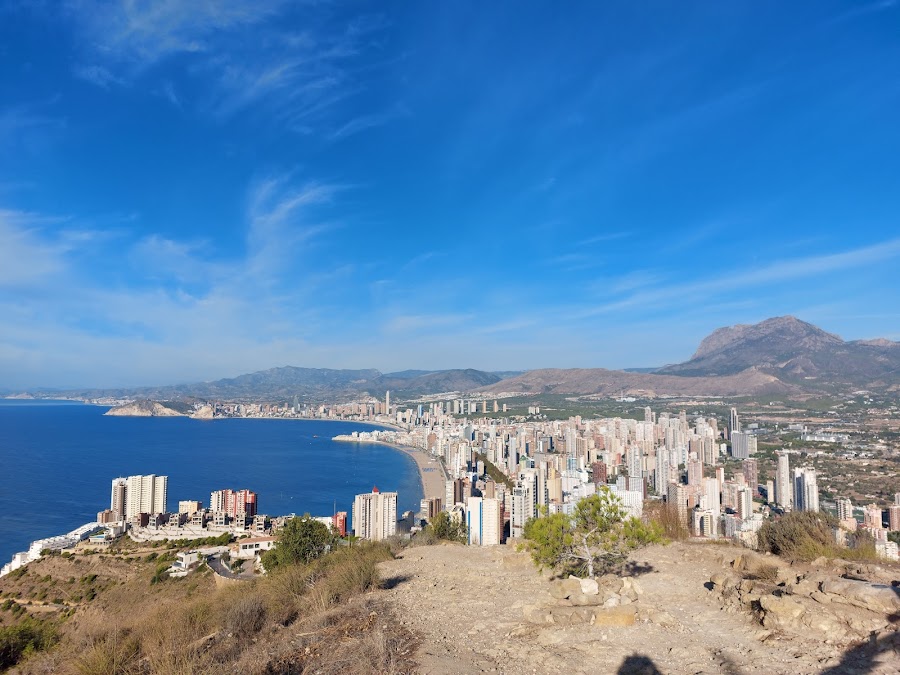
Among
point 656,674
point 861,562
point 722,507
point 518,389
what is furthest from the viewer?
point 518,389

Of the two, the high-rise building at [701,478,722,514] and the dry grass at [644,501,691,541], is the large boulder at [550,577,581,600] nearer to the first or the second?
the dry grass at [644,501,691,541]

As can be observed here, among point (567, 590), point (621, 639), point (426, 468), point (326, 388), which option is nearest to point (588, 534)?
point (567, 590)

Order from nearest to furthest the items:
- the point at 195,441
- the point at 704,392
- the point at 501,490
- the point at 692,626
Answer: the point at 692,626 < the point at 501,490 < the point at 195,441 < the point at 704,392

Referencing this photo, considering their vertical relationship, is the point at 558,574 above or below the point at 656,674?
below

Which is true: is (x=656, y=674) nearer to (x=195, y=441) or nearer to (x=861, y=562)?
(x=861, y=562)

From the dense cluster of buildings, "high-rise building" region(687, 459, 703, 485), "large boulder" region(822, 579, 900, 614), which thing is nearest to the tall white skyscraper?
the dense cluster of buildings

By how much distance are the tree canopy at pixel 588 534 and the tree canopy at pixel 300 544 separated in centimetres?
476

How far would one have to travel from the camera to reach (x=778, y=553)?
604 cm

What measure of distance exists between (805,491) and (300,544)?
2131 centimetres

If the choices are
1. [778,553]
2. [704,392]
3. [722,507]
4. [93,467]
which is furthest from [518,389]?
[778,553]

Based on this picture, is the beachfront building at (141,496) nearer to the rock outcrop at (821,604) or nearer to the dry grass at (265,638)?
the dry grass at (265,638)

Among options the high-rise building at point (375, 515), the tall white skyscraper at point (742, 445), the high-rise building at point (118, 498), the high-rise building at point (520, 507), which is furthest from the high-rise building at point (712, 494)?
the high-rise building at point (118, 498)

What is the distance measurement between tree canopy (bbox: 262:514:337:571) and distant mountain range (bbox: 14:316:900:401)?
72163 mm

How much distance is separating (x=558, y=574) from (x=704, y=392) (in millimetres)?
85267
